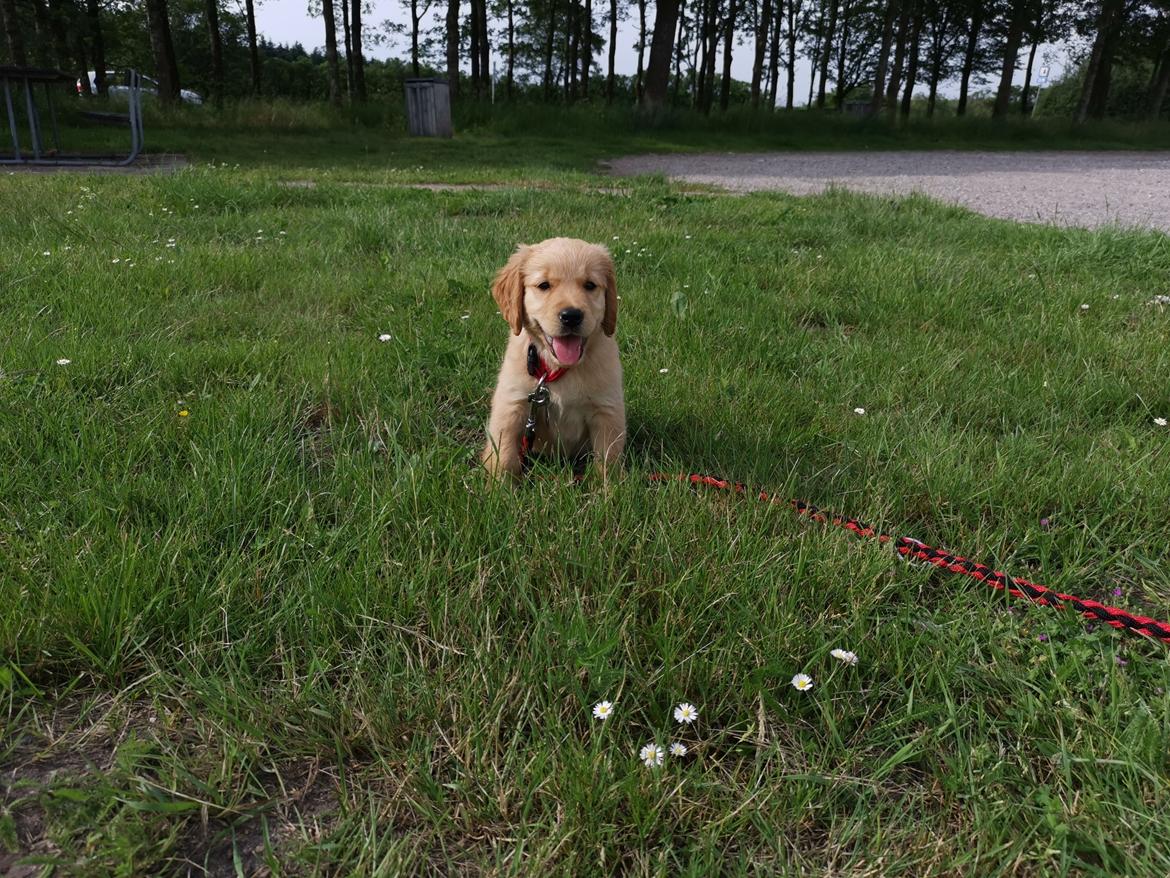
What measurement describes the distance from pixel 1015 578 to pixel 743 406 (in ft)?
4.09

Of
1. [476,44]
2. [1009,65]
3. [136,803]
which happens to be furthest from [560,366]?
[1009,65]

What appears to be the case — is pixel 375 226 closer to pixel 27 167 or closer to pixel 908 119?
pixel 27 167

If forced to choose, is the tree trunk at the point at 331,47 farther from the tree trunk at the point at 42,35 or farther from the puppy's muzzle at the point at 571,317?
the puppy's muzzle at the point at 571,317

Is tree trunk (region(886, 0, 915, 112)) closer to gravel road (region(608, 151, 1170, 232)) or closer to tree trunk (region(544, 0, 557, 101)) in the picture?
gravel road (region(608, 151, 1170, 232))

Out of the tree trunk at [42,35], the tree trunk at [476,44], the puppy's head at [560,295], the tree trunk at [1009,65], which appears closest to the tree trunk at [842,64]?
the tree trunk at [1009,65]

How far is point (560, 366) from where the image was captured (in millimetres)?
2398

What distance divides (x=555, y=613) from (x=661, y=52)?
2241cm

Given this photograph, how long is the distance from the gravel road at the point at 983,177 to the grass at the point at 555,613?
5808 mm

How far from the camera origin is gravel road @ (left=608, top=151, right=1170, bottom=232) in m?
8.60

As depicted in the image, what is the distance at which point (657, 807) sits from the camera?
1207 millimetres

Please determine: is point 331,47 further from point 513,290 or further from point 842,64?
point 842,64

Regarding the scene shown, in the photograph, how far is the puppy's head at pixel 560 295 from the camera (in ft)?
7.77

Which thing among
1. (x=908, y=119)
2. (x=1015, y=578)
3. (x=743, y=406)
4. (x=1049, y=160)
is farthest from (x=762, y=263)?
(x=908, y=119)

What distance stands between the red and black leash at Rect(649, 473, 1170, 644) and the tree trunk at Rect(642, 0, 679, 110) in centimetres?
2057
